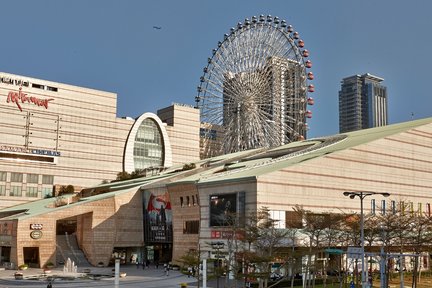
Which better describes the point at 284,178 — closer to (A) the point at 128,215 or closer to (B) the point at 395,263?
(B) the point at 395,263

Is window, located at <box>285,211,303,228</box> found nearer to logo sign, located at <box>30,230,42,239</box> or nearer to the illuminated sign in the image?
logo sign, located at <box>30,230,42,239</box>

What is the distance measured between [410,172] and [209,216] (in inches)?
1275

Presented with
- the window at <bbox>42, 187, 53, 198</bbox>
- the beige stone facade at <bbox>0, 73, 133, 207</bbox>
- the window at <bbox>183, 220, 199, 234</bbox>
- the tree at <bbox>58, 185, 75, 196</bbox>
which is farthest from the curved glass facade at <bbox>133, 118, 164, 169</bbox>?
the window at <bbox>183, 220, 199, 234</bbox>

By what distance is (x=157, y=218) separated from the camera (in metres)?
80.1

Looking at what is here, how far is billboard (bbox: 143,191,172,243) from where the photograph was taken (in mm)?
78062

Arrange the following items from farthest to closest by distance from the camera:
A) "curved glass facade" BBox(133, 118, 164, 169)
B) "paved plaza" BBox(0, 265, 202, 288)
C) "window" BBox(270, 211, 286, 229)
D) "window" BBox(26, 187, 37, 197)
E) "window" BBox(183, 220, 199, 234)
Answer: "curved glass facade" BBox(133, 118, 164, 169) → "window" BBox(26, 187, 37, 197) → "window" BBox(183, 220, 199, 234) → "window" BBox(270, 211, 286, 229) → "paved plaza" BBox(0, 265, 202, 288)

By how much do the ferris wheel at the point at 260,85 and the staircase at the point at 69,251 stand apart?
3739 cm

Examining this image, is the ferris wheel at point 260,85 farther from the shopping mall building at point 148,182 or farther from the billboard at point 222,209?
the billboard at point 222,209

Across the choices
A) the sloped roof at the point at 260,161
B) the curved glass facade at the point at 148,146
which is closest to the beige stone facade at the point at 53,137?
the curved glass facade at the point at 148,146

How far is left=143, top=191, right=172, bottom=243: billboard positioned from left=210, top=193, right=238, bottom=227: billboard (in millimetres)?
12862

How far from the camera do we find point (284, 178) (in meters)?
64.4

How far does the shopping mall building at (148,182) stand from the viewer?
218ft

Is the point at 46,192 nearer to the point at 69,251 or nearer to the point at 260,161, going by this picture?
the point at 69,251

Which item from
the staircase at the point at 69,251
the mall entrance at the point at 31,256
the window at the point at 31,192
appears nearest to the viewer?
the mall entrance at the point at 31,256
